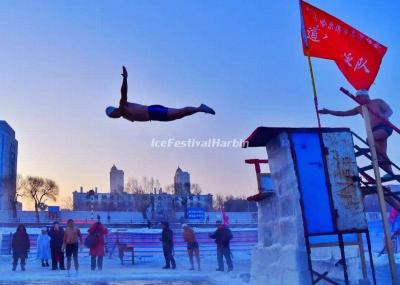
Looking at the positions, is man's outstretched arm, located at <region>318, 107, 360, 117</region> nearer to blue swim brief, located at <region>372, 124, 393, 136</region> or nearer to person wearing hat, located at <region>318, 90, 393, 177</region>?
person wearing hat, located at <region>318, 90, 393, 177</region>

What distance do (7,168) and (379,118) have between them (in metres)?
94.3

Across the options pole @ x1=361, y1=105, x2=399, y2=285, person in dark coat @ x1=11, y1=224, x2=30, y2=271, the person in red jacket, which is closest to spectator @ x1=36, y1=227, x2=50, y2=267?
person in dark coat @ x1=11, y1=224, x2=30, y2=271

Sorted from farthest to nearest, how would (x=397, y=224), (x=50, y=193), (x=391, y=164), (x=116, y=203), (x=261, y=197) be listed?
(x=116, y=203) → (x=50, y=193) → (x=397, y=224) → (x=261, y=197) → (x=391, y=164)

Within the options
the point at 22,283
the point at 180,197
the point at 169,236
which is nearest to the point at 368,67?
the point at 22,283

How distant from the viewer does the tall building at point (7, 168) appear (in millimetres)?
86875

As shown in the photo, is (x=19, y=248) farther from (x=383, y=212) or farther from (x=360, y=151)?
(x=383, y=212)

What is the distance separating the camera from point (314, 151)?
8.12m

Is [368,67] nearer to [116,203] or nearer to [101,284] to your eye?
[101,284]

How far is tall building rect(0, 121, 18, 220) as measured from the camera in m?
86.9

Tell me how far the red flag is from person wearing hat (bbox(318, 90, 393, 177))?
0.38 m

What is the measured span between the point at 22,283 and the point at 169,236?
6.53 meters

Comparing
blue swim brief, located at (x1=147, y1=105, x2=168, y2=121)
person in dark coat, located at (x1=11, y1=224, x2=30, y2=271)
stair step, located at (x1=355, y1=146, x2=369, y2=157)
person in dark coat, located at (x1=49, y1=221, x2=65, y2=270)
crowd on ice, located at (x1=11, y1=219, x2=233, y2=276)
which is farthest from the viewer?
person in dark coat, located at (x1=49, y1=221, x2=65, y2=270)

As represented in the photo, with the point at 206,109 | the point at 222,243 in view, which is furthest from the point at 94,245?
the point at 206,109

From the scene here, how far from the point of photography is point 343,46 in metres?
8.88
